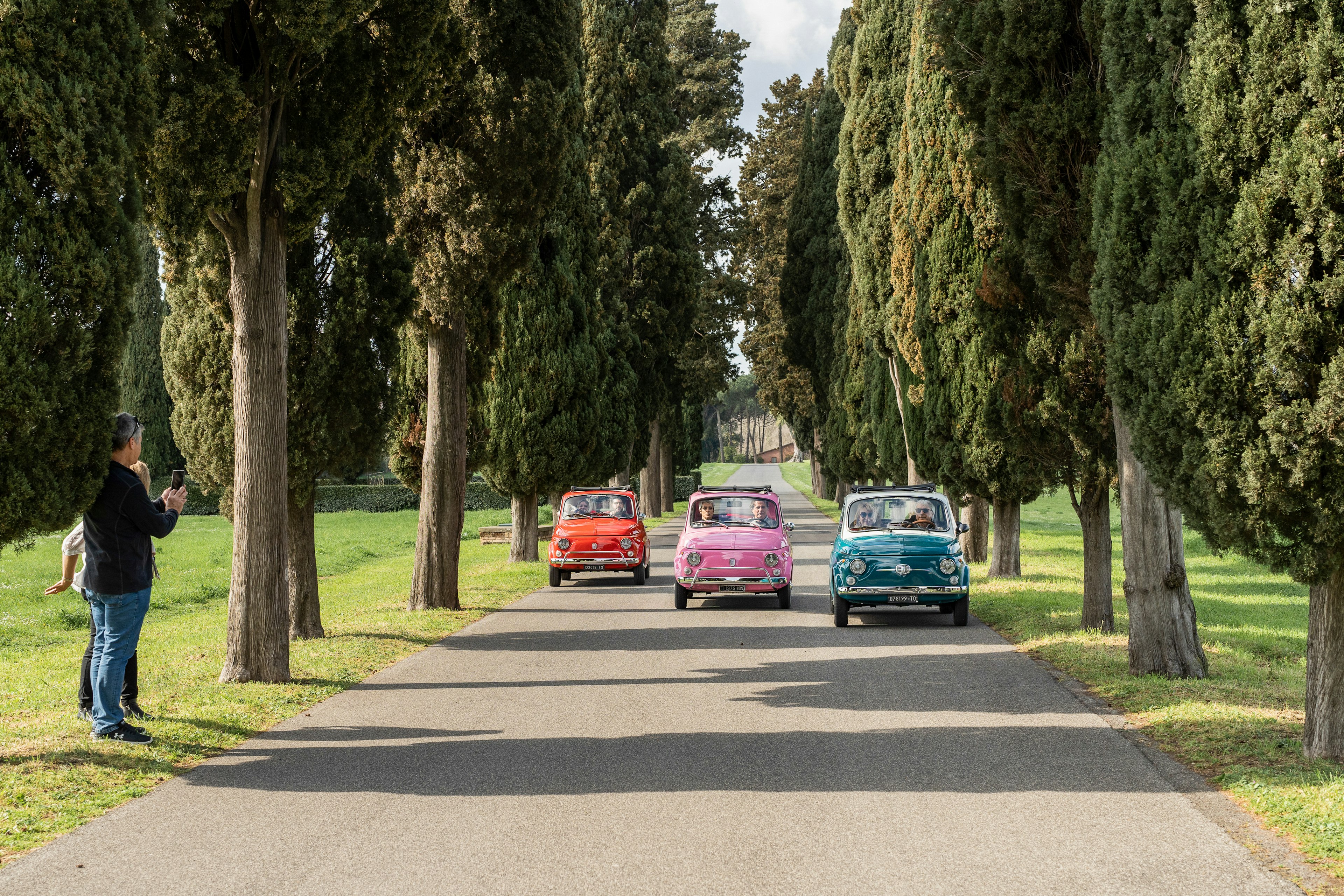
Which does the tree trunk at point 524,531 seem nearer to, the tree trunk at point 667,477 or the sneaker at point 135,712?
the sneaker at point 135,712

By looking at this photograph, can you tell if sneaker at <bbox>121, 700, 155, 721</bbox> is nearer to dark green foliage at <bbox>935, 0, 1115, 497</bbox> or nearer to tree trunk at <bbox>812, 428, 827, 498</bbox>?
dark green foliage at <bbox>935, 0, 1115, 497</bbox>

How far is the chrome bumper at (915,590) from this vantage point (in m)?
14.7

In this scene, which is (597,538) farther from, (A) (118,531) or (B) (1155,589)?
(A) (118,531)

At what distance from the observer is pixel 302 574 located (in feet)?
45.4

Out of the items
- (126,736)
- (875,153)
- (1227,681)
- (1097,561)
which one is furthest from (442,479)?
(875,153)

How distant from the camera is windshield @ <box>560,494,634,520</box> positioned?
22.1 metres

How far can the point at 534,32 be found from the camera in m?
17.0

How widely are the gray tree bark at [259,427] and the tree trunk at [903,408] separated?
1503 cm

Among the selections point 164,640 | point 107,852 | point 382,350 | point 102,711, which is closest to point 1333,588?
point 107,852

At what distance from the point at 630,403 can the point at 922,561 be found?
53.3ft

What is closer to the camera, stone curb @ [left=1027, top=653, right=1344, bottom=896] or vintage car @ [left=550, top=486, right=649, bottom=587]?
→ stone curb @ [left=1027, top=653, right=1344, bottom=896]

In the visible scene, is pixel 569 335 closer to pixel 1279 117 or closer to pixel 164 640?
pixel 164 640

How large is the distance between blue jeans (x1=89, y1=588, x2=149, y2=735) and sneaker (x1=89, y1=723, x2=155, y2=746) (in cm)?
2

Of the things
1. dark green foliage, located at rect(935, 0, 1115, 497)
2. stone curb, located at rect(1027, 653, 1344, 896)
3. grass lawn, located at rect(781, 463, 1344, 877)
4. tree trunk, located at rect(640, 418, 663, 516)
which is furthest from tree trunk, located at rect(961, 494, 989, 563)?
tree trunk, located at rect(640, 418, 663, 516)
